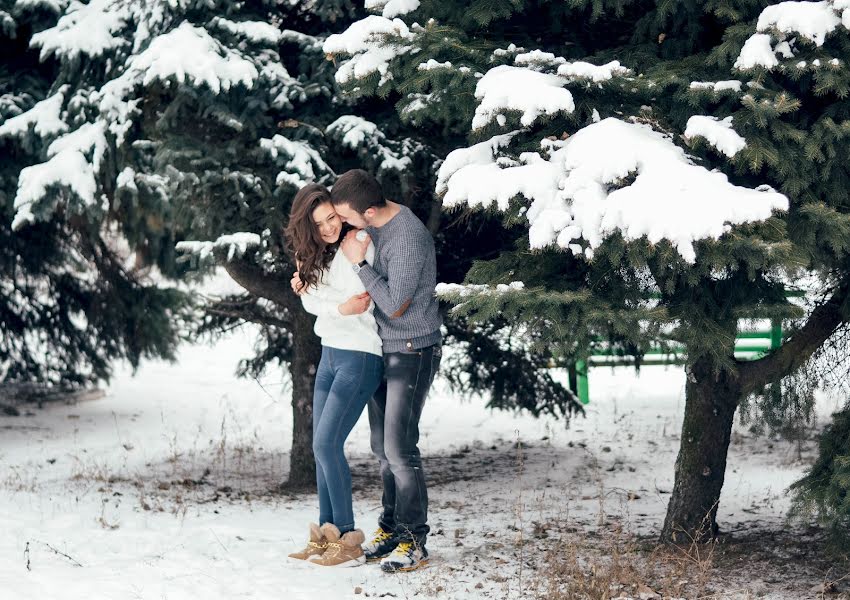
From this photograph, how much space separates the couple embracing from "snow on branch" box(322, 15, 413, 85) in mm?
488

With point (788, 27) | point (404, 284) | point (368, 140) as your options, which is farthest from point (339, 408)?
point (788, 27)

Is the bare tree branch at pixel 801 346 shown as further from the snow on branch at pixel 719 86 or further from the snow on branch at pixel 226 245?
the snow on branch at pixel 226 245

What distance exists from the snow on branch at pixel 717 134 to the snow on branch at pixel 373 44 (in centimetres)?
133

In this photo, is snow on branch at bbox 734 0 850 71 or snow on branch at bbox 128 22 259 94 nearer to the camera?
snow on branch at bbox 734 0 850 71

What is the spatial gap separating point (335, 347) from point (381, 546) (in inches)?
41.1

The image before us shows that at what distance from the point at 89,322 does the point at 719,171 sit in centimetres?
809

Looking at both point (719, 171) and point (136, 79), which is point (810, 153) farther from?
point (136, 79)

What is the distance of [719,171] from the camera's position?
13.2 feet

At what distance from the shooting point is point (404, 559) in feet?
15.5

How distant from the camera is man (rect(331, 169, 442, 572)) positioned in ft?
15.2

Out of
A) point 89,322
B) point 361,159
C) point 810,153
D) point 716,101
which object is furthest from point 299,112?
point 89,322

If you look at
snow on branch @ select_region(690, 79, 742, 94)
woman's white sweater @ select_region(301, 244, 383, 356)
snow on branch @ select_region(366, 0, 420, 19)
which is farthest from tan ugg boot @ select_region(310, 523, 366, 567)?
snow on branch @ select_region(690, 79, 742, 94)

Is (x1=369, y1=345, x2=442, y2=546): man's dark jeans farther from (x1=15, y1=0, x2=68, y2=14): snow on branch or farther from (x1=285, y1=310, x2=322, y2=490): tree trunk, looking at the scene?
(x1=15, y1=0, x2=68, y2=14): snow on branch

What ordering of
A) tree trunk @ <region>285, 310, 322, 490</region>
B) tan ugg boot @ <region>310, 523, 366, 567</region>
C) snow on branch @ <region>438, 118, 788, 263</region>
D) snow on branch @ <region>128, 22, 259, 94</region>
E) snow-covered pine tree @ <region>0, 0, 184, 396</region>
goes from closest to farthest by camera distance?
1. snow on branch @ <region>438, 118, 788, 263</region>
2. tan ugg boot @ <region>310, 523, 366, 567</region>
3. snow on branch @ <region>128, 22, 259, 94</region>
4. snow-covered pine tree @ <region>0, 0, 184, 396</region>
5. tree trunk @ <region>285, 310, 322, 490</region>
